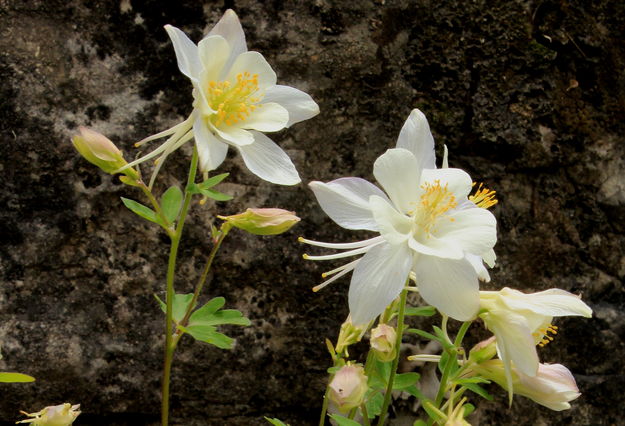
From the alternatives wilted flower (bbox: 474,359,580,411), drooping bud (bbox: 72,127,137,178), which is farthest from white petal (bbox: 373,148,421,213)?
drooping bud (bbox: 72,127,137,178)

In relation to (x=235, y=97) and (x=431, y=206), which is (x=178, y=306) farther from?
(x=431, y=206)

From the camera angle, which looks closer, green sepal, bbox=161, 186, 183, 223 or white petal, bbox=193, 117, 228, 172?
white petal, bbox=193, 117, 228, 172

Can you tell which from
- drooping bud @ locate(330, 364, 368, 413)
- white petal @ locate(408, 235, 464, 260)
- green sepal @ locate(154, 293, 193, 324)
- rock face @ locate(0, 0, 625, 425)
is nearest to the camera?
white petal @ locate(408, 235, 464, 260)

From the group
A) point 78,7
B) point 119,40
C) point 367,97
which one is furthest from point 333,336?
point 78,7

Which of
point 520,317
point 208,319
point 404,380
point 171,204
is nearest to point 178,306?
point 208,319

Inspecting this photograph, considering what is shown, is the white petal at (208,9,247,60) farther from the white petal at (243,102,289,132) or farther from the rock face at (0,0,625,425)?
the rock face at (0,0,625,425)

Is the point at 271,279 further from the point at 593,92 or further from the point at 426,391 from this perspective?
the point at 593,92
